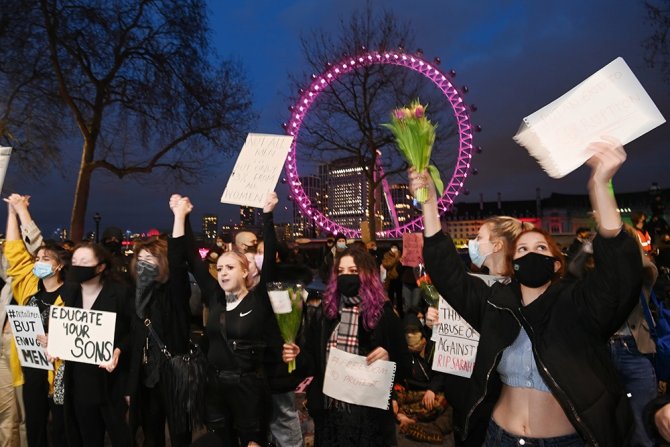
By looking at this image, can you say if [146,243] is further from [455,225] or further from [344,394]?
[455,225]

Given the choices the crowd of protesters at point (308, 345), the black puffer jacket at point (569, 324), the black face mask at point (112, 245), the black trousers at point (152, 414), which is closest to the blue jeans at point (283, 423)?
the crowd of protesters at point (308, 345)

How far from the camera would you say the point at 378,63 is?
18.3m

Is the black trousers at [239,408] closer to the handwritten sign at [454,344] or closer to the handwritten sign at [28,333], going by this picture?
the handwritten sign at [454,344]

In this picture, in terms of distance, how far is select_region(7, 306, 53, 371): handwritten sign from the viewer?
3951 mm

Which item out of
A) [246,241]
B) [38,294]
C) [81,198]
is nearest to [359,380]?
[246,241]

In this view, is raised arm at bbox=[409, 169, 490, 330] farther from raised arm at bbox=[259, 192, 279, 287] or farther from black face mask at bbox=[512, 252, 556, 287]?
raised arm at bbox=[259, 192, 279, 287]

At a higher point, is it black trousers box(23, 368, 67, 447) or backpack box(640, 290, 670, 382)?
backpack box(640, 290, 670, 382)

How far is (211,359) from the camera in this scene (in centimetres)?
350

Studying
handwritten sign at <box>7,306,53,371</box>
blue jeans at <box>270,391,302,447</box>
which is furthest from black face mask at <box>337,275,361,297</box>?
handwritten sign at <box>7,306,53,371</box>

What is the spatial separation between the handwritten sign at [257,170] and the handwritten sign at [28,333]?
5.94 ft

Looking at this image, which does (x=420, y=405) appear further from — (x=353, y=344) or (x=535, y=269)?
(x=535, y=269)

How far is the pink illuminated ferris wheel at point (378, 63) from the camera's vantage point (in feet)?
59.5

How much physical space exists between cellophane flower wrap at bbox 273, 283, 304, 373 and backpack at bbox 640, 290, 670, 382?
7.10 feet

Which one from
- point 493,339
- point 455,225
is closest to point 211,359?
point 493,339
